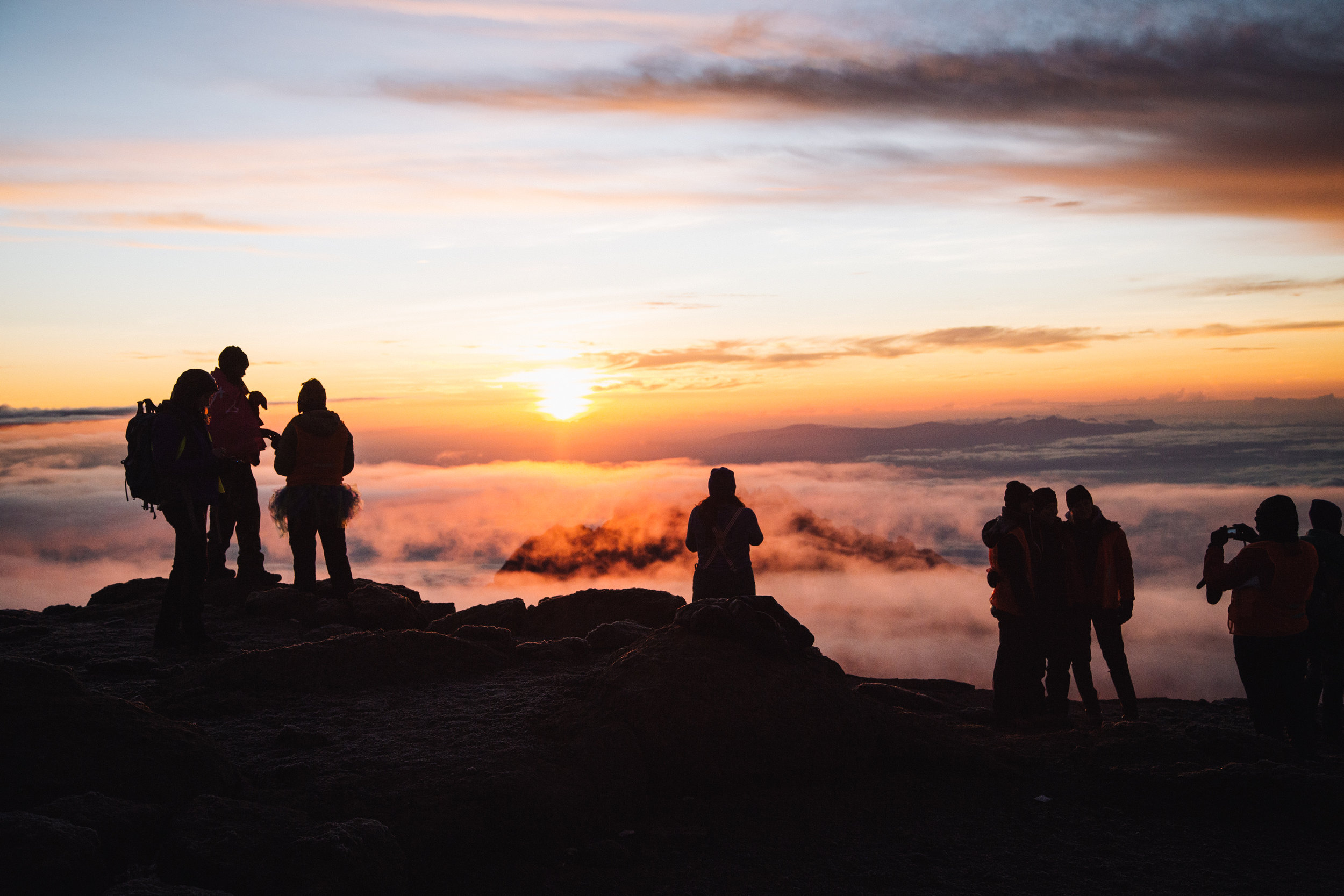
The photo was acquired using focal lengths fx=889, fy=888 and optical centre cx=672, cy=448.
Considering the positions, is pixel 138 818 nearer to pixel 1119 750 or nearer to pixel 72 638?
pixel 72 638

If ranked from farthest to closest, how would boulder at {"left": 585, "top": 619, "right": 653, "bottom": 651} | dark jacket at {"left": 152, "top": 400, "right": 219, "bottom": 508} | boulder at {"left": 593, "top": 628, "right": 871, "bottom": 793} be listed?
boulder at {"left": 585, "top": 619, "right": 653, "bottom": 651}
dark jacket at {"left": 152, "top": 400, "right": 219, "bottom": 508}
boulder at {"left": 593, "top": 628, "right": 871, "bottom": 793}

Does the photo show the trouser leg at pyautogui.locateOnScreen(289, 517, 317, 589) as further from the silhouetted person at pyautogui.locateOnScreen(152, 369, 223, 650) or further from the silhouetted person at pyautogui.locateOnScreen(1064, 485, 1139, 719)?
the silhouetted person at pyautogui.locateOnScreen(1064, 485, 1139, 719)

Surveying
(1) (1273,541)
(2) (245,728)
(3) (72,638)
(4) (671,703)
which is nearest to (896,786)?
(4) (671,703)

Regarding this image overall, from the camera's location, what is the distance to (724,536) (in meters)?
8.09

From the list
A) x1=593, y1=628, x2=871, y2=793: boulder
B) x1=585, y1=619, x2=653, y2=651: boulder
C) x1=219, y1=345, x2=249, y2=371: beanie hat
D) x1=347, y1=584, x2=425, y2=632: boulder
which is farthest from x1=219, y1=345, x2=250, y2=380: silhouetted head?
x1=593, y1=628, x2=871, y2=793: boulder

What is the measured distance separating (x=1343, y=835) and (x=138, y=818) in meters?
7.18

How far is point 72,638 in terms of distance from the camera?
8.84 m

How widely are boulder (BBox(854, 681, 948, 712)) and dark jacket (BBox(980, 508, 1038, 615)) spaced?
135cm

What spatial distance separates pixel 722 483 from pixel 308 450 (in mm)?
5043

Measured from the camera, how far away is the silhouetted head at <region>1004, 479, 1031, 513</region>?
837 cm

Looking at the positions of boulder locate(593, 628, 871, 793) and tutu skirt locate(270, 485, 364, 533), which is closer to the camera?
boulder locate(593, 628, 871, 793)

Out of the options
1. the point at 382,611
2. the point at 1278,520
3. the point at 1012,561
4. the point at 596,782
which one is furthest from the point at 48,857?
the point at 1278,520

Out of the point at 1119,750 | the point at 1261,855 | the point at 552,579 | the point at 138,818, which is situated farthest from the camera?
the point at 552,579

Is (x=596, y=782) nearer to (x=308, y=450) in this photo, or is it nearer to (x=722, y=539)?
(x=722, y=539)
